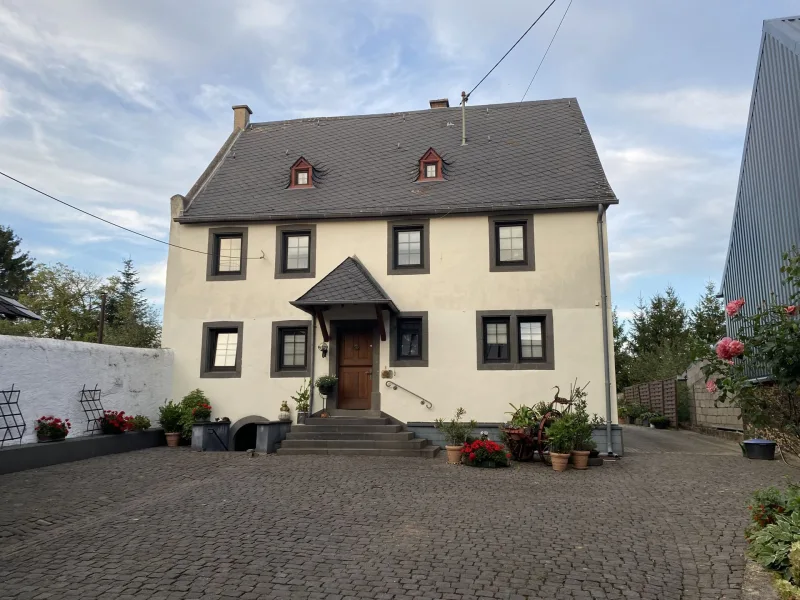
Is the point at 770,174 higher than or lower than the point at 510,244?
higher

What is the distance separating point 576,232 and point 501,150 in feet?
11.7

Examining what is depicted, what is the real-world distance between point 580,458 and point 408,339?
196 inches

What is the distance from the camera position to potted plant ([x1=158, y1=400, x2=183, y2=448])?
1398 cm

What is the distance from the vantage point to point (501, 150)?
16266 mm

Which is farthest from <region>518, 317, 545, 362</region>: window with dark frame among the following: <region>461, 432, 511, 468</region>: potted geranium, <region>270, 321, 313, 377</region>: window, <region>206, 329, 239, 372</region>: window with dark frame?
<region>206, 329, 239, 372</region>: window with dark frame

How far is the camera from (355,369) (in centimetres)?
1452

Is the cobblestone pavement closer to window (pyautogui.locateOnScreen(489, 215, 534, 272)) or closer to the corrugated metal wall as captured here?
the corrugated metal wall

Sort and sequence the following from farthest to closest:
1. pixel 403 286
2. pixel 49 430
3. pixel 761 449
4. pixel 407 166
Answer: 1. pixel 407 166
2. pixel 403 286
3. pixel 761 449
4. pixel 49 430

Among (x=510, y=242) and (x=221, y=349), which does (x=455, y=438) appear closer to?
(x=510, y=242)

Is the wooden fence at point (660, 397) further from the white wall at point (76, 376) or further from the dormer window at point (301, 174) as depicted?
the white wall at point (76, 376)

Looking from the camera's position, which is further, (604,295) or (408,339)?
(408,339)

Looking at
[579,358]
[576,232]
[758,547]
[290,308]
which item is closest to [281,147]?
[290,308]

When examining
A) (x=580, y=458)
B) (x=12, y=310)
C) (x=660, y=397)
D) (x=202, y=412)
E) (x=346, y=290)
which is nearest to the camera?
(x=12, y=310)

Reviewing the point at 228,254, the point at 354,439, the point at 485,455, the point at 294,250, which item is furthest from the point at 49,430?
the point at 485,455
